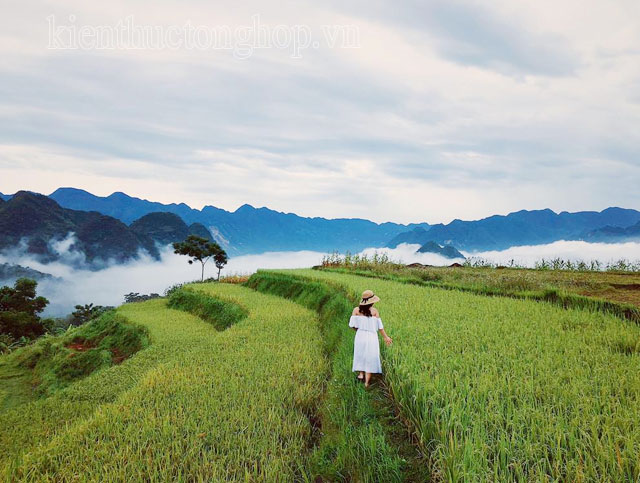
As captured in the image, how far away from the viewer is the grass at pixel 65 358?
42.4 ft

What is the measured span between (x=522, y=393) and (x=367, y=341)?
2379mm

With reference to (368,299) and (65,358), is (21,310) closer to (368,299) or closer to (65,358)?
(65,358)

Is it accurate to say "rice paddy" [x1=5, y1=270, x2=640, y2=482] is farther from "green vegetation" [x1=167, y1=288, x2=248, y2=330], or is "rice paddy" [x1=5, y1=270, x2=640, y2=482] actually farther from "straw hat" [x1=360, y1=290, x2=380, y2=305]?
"green vegetation" [x1=167, y1=288, x2=248, y2=330]

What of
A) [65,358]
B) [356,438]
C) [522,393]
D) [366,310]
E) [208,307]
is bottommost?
[65,358]

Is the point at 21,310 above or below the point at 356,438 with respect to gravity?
below

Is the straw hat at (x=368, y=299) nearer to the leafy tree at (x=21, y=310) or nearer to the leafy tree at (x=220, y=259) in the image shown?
the leafy tree at (x=21, y=310)

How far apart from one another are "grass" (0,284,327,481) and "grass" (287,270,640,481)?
1.77m

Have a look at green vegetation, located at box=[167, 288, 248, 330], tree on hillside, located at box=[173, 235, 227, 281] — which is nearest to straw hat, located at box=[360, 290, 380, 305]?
green vegetation, located at box=[167, 288, 248, 330]

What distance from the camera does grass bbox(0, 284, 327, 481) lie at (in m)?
4.57

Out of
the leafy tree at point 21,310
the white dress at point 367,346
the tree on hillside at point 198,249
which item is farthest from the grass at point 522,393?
the tree on hillside at point 198,249

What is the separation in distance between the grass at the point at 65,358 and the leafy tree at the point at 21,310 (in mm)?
16820

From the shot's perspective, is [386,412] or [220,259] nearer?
[386,412]

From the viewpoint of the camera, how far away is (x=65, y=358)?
14.5m

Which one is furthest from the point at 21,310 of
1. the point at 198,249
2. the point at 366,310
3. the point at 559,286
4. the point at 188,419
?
the point at 559,286
